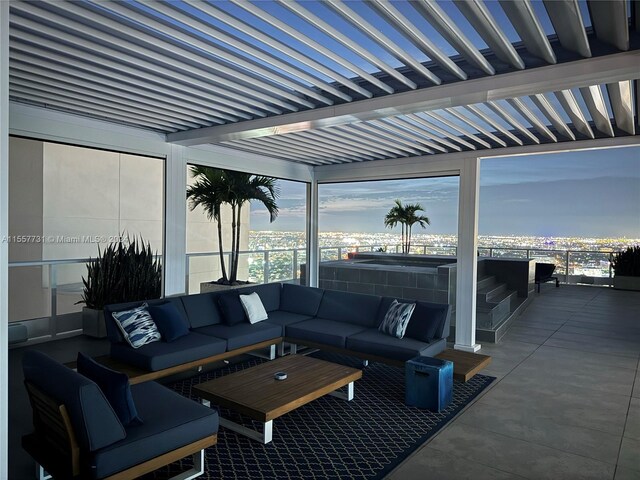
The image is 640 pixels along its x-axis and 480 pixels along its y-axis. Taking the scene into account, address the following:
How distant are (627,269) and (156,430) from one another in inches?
505

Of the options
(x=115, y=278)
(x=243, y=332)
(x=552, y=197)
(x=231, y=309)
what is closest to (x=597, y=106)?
(x=243, y=332)

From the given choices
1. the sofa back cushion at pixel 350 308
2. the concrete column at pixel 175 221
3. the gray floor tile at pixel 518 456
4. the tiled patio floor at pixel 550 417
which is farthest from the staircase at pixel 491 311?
the concrete column at pixel 175 221

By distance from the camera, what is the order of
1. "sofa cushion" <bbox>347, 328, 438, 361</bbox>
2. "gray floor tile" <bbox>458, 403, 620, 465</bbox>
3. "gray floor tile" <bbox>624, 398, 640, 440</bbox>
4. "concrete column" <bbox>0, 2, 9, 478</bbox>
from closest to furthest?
1. "concrete column" <bbox>0, 2, 9, 478</bbox>
2. "gray floor tile" <bbox>458, 403, 620, 465</bbox>
3. "gray floor tile" <bbox>624, 398, 640, 440</bbox>
4. "sofa cushion" <bbox>347, 328, 438, 361</bbox>

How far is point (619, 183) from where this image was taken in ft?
43.8

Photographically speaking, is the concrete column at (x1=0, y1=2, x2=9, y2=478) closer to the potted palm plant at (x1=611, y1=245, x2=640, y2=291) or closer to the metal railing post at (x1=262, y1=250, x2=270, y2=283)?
the metal railing post at (x1=262, y1=250, x2=270, y2=283)

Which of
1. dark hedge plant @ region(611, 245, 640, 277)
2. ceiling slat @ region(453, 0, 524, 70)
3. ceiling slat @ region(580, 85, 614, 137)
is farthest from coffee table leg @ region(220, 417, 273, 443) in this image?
dark hedge plant @ region(611, 245, 640, 277)

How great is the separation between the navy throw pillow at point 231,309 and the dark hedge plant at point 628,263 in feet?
35.4

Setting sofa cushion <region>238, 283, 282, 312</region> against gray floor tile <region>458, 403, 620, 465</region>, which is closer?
gray floor tile <region>458, 403, 620, 465</region>

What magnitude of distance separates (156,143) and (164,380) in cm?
300

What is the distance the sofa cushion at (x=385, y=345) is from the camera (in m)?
4.62

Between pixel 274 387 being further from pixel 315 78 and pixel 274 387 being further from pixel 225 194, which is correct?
pixel 225 194

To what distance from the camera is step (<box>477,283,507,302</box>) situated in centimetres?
742

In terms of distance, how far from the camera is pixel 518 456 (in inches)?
127

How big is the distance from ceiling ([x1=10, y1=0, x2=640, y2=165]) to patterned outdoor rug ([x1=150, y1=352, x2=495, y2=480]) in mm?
2705
